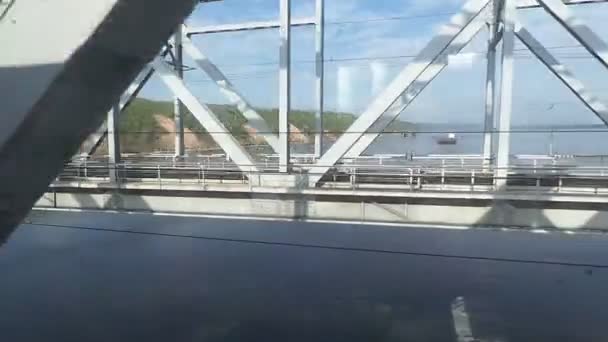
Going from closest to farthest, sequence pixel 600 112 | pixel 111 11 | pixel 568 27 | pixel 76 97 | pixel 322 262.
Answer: pixel 111 11 < pixel 76 97 < pixel 568 27 < pixel 600 112 < pixel 322 262

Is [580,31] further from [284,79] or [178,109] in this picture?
[178,109]

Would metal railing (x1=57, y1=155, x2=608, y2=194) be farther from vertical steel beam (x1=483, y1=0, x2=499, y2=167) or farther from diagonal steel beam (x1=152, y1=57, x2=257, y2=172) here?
vertical steel beam (x1=483, y1=0, x2=499, y2=167)

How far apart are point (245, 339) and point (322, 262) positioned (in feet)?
9.92

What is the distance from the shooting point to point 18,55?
1.03 meters

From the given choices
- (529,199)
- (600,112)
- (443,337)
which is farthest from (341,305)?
(600,112)

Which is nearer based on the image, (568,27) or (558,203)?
(558,203)

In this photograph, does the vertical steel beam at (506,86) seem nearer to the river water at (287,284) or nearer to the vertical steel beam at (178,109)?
the river water at (287,284)

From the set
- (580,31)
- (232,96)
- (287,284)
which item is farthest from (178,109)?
(580,31)

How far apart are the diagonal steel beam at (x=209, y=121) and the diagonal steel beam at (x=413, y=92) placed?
4.72 feet

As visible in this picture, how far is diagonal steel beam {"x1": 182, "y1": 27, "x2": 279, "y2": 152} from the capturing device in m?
6.20

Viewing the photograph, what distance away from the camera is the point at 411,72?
5.19m

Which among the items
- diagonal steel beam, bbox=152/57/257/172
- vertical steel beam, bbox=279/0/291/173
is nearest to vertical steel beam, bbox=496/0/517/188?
vertical steel beam, bbox=279/0/291/173

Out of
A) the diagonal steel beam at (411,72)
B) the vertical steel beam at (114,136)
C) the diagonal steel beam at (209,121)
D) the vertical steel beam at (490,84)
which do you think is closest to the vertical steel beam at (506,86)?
the diagonal steel beam at (411,72)

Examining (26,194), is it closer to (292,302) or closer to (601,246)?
(292,302)
